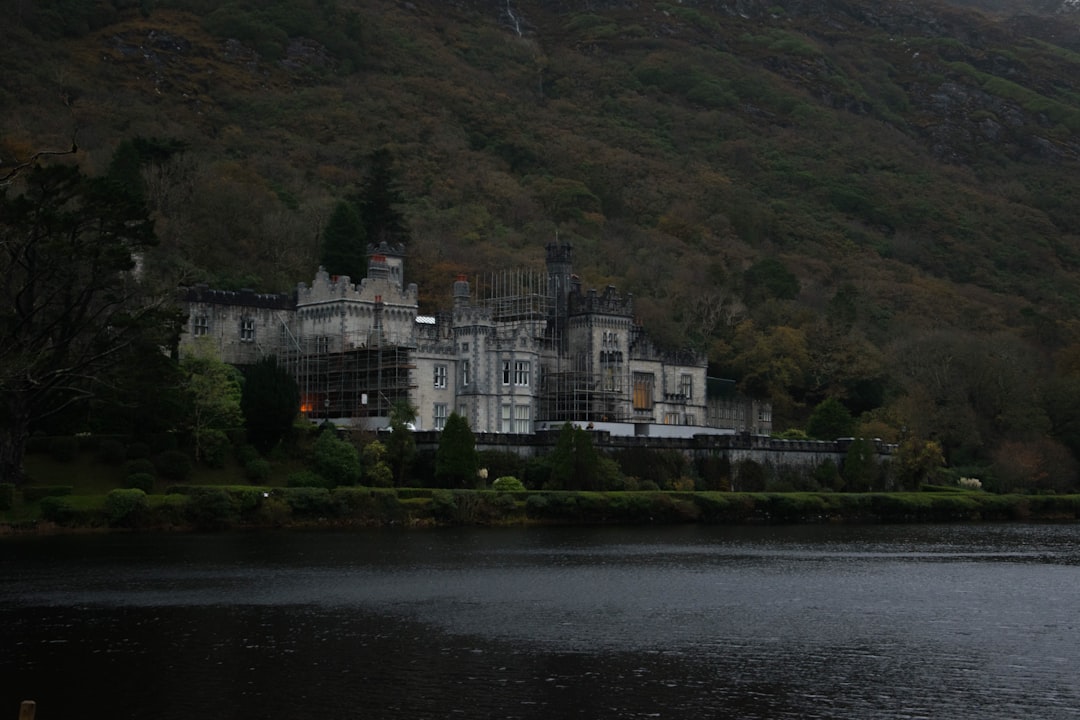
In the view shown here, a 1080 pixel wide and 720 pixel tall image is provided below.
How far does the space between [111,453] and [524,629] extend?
44453 millimetres

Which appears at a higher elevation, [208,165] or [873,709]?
[208,165]

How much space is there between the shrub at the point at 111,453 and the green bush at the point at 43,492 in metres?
5.68

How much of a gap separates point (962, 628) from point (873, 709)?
48.9 feet

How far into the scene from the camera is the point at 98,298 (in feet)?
302

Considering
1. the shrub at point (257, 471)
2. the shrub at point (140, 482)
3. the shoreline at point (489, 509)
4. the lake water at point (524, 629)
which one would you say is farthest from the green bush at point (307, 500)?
the shrub at point (140, 482)

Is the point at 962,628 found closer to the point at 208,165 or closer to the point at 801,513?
the point at 801,513

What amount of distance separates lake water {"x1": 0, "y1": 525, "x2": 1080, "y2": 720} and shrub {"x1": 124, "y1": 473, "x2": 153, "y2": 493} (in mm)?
5740

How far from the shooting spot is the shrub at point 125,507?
8325cm

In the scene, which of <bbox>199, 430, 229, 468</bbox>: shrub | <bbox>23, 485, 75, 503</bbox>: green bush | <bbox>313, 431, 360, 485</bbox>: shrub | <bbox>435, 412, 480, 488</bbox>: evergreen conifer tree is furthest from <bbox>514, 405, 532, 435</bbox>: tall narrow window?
<bbox>23, 485, 75, 503</bbox>: green bush

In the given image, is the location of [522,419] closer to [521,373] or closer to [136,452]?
[521,373]

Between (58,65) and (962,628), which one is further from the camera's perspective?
(58,65)

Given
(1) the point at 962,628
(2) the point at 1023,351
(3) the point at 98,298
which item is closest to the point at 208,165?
(3) the point at 98,298

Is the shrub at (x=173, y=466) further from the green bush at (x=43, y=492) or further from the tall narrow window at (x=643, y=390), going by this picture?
the tall narrow window at (x=643, y=390)

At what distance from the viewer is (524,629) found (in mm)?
53625
